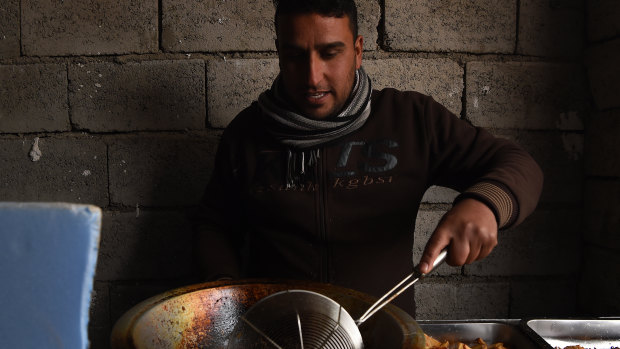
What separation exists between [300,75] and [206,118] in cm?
70

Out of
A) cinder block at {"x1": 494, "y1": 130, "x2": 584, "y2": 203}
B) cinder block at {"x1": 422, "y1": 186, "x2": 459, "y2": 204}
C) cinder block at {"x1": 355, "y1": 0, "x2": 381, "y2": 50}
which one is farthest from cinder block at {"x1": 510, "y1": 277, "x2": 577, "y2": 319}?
cinder block at {"x1": 355, "y1": 0, "x2": 381, "y2": 50}

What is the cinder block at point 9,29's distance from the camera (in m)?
1.98

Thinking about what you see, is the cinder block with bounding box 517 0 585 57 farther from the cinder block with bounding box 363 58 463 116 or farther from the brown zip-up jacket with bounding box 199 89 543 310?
the brown zip-up jacket with bounding box 199 89 543 310

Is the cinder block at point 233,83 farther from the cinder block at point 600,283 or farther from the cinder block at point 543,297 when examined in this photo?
the cinder block at point 600,283

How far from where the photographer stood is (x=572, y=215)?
213cm

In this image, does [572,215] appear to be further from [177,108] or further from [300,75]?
[177,108]

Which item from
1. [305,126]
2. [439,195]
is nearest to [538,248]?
[439,195]

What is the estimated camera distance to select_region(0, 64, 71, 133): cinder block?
6.58 ft

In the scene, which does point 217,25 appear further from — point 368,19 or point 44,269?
point 44,269

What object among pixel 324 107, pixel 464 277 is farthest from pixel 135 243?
pixel 464 277

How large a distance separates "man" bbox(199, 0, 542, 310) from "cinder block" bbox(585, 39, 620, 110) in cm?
79

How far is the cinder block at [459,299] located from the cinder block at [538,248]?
0.07 m

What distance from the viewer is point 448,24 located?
2.03m

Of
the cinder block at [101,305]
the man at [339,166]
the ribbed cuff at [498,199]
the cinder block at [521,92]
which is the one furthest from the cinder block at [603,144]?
the cinder block at [101,305]
